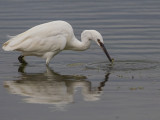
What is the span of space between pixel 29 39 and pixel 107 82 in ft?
8.93

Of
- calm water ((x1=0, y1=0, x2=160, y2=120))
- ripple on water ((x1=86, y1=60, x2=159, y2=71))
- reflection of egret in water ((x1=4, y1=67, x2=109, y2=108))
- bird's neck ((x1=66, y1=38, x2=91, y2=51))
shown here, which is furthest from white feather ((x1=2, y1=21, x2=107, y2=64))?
reflection of egret in water ((x1=4, y1=67, x2=109, y2=108))

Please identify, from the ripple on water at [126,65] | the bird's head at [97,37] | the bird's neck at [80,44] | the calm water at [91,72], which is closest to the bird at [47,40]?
the bird's head at [97,37]

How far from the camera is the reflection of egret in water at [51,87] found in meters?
9.96

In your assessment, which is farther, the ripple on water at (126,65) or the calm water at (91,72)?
the ripple on water at (126,65)

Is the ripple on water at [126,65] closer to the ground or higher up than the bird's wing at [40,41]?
closer to the ground

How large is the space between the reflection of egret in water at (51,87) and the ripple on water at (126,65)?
83cm

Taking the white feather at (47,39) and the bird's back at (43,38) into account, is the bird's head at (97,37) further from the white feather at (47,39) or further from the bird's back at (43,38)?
the bird's back at (43,38)

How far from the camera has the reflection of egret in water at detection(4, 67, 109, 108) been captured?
392 inches

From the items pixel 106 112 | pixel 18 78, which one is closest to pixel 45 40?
pixel 18 78

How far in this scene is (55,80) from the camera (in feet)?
38.3

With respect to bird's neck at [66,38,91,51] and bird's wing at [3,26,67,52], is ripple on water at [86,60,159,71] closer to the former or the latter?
bird's neck at [66,38,91,51]

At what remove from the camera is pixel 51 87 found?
10.9 metres

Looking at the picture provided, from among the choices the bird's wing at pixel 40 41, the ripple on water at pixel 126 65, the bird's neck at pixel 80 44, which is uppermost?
the bird's wing at pixel 40 41

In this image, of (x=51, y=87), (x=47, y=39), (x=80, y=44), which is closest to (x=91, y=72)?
(x=80, y=44)
